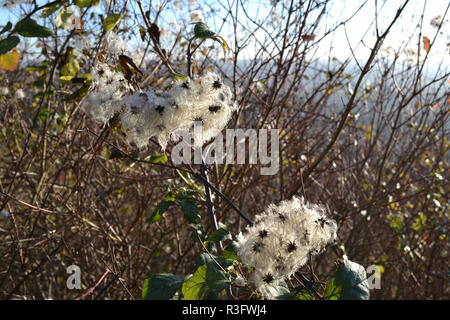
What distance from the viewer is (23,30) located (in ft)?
4.19

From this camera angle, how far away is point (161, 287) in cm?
105

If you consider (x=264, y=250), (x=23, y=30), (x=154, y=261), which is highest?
(x=23, y=30)

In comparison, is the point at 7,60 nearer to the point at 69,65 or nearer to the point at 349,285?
the point at 69,65

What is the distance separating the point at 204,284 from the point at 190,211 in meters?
0.51

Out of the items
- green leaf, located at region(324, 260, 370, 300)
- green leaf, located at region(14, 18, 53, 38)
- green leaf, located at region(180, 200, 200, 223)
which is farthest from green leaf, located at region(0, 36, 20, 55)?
green leaf, located at region(324, 260, 370, 300)

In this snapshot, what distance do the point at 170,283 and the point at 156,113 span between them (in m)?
0.47

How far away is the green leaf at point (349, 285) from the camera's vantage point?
98 centimetres

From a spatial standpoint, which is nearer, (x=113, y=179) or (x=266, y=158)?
(x=266, y=158)

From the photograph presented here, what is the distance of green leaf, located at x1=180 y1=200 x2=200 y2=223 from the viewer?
4.94 feet

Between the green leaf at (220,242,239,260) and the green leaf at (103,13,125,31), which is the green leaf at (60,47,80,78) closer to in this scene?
the green leaf at (103,13,125,31)

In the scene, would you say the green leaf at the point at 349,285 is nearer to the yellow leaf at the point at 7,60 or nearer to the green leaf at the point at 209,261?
the green leaf at the point at 209,261
